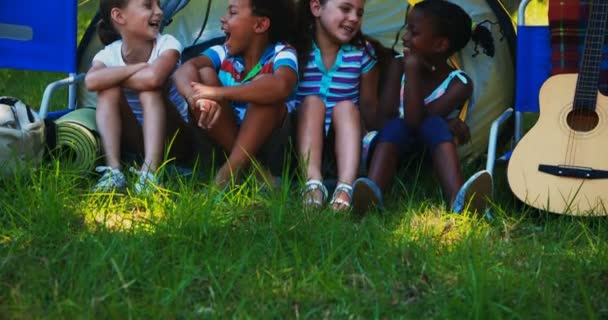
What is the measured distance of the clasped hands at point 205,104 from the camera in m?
3.93

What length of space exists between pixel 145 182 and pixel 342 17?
3.54 ft

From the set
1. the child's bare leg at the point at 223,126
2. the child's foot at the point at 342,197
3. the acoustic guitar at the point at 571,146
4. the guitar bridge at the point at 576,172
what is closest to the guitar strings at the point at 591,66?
the acoustic guitar at the point at 571,146

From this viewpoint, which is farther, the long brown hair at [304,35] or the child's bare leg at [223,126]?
the long brown hair at [304,35]

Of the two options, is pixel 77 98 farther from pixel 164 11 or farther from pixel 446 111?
pixel 446 111

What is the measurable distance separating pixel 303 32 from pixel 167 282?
1659mm

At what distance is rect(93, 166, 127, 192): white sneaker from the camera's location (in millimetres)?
3899

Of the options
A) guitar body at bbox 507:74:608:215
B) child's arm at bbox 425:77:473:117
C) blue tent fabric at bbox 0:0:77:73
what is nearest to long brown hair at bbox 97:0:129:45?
blue tent fabric at bbox 0:0:77:73

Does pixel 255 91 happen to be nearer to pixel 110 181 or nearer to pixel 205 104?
pixel 205 104

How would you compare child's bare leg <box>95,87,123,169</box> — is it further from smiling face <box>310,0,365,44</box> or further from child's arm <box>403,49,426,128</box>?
child's arm <box>403,49,426,128</box>

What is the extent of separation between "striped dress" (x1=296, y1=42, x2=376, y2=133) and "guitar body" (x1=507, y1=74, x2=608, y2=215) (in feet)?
2.50

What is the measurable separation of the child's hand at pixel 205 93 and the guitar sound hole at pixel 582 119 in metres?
1.38

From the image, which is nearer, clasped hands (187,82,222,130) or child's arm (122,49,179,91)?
clasped hands (187,82,222,130)

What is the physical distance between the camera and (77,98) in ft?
16.0

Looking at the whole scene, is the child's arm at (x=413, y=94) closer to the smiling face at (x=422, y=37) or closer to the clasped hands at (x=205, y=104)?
the smiling face at (x=422, y=37)
